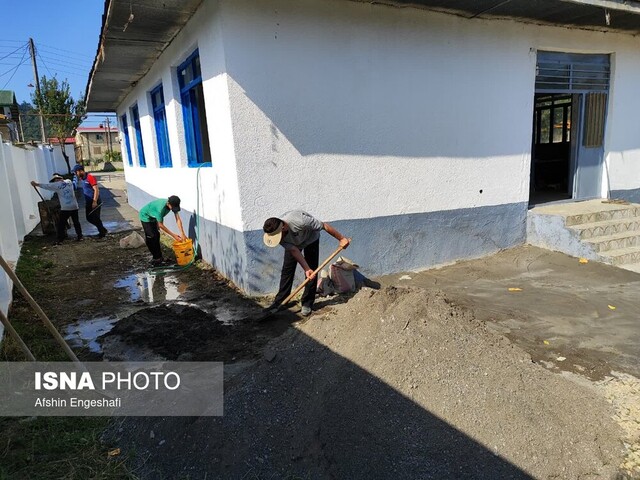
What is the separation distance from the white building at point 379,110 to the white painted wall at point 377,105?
2cm

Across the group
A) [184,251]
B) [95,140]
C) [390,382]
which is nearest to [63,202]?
[184,251]

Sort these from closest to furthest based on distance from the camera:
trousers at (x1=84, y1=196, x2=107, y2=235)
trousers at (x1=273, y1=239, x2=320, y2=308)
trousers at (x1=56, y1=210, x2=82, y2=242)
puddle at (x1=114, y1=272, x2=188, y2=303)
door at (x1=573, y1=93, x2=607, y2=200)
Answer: trousers at (x1=273, y1=239, x2=320, y2=308) < puddle at (x1=114, y1=272, x2=188, y2=303) < door at (x1=573, y1=93, x2=607, y2=200) < trousers at (x1=56, y1=210, x2=82, y2=242) < trousers at (x1=84, y1=196, x2=107, y2=235)

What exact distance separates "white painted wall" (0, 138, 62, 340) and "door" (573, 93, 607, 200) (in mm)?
9318

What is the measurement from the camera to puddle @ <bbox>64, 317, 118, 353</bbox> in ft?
14.9

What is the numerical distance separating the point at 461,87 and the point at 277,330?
15.3ft

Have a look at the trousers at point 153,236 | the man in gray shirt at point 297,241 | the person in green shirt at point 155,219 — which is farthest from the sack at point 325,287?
the trousers at point 153,236

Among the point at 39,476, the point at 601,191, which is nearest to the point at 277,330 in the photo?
the point at 39,476

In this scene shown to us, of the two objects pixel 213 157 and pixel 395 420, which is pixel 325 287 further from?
pixel 395 420

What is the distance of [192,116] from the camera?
23.8 feet

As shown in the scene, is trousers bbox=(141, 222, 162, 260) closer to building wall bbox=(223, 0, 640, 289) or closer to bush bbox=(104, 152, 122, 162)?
building wall bbox=(223, 0, 640, 289)

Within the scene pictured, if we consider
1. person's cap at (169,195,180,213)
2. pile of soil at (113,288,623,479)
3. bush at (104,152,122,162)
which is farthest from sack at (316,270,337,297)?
bush at (104,152,122,162)

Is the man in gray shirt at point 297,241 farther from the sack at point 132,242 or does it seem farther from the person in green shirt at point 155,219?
the sack at point 132,242

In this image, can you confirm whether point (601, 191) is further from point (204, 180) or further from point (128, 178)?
point (128, 178)

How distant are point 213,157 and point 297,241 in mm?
2072
